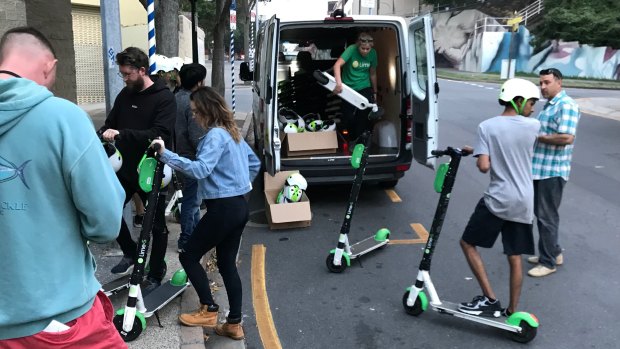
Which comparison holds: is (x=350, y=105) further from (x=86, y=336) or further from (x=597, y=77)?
(x=597, y=77)

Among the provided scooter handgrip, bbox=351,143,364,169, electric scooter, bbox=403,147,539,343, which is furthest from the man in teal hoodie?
scooter handgrip, bbox=351,143,364,169

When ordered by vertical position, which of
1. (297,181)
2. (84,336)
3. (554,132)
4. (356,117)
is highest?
(554,132)

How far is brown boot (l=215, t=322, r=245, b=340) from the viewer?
3.61 metres

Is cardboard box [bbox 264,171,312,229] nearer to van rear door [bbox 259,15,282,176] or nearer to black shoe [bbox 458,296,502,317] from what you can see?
van rear door [bbox 259,15,282,176]

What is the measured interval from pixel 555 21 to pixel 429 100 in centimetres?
3115

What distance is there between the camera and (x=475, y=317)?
3686 mm

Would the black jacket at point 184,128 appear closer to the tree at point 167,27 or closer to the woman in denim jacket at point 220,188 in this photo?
the woman in denim jacket at point 220,188

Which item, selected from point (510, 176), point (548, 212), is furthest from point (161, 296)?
point (548, 212)

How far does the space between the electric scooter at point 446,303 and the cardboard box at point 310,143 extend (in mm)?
3161

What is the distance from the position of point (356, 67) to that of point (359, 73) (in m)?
0.09

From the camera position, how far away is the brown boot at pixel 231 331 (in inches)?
142

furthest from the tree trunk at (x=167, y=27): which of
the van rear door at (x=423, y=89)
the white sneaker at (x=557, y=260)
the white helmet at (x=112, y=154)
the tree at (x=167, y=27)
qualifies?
the white sneaker at (x=557, y=260)

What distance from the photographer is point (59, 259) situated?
1.76 meters

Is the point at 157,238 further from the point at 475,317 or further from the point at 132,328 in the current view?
Answer: the point at 475,317
